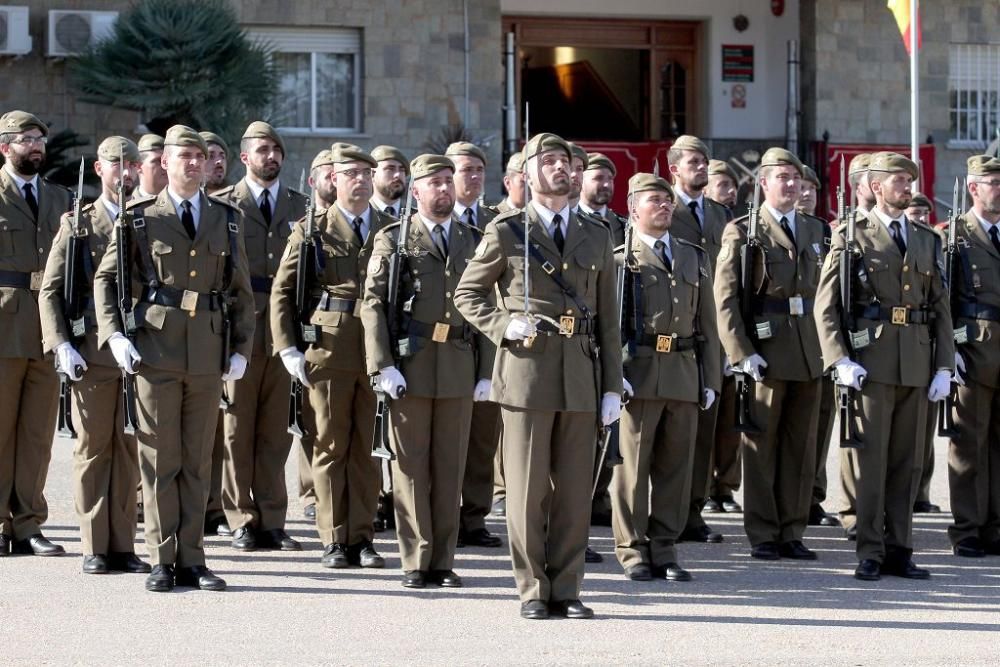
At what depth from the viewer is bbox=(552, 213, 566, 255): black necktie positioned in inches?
308

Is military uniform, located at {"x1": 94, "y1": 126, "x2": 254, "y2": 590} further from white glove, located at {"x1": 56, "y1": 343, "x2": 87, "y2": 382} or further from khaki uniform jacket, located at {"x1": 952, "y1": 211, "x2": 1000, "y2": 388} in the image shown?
khaki uniform jacket, located at {"x1": 952, "y1": 211, "x2": 1000, "y2": 388}

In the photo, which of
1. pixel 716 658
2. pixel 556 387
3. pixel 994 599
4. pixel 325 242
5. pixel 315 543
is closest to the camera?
pixel 716 658

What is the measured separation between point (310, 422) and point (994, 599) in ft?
12.2

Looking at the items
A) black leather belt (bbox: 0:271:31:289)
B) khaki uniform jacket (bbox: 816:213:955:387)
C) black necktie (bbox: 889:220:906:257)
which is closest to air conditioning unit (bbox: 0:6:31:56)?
black leather belt (bbox: 0:271:31:289)

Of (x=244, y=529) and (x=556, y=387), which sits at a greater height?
(x=556, y=387)

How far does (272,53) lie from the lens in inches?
863

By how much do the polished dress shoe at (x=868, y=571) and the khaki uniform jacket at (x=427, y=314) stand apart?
2.10 metres

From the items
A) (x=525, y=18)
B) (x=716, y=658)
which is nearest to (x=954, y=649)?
(x=716, y=658)

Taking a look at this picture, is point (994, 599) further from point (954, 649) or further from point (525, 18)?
point (525, 18)

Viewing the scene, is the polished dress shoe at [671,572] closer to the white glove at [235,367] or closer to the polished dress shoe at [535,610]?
the polished dress shoe at [535,610]

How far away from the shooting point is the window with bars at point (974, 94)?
2505 centimetres

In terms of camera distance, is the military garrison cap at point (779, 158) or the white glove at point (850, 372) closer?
the white glove at point (850, 372)

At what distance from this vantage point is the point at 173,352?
8117mm

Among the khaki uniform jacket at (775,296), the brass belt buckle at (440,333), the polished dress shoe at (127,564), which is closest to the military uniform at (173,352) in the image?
the polished dress shoe at (127,564)
